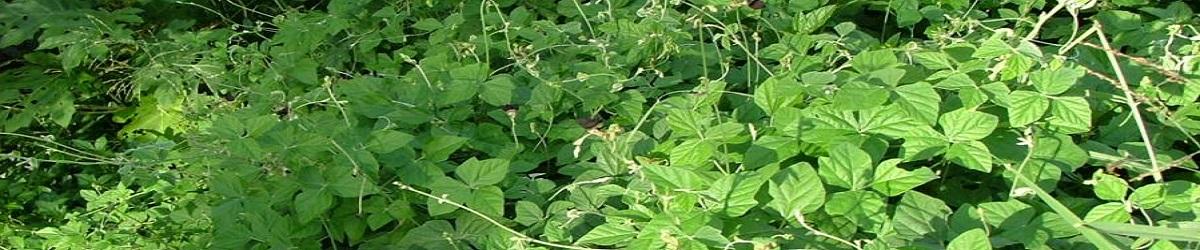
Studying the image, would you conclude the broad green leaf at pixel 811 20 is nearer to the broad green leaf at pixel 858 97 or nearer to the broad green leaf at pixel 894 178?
the broad green leaf at pixel 858 97

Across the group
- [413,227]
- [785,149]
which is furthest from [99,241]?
[785,149]

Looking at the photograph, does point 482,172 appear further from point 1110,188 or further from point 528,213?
point 1110,188

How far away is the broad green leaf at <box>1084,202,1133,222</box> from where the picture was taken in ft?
4.52

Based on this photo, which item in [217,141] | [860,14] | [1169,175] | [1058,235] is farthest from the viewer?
[860,14]

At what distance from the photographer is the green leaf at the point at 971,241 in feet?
4.11

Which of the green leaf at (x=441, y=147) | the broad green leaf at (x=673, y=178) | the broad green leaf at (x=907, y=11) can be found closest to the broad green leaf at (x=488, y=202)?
the green leaf at (x=441, y=147)

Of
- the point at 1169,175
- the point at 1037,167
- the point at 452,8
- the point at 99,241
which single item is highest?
the point at 1037,167

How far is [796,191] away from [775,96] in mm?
326

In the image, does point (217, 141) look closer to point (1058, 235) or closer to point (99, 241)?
point (99, 241)

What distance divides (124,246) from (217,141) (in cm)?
44

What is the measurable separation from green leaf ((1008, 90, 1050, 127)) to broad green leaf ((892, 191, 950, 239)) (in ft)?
0.76

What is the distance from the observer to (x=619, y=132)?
1759 millimetres

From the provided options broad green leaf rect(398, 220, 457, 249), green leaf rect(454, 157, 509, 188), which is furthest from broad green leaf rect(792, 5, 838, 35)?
broad green leaf rect(398, 220, 457, 249)

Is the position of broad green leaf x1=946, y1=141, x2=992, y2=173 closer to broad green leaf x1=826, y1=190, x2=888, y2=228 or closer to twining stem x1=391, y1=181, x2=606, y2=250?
broad green leaf x1=826, y1=190, x2=888, y2=228
